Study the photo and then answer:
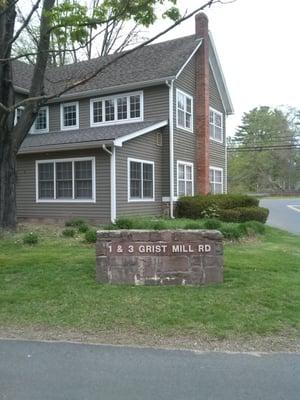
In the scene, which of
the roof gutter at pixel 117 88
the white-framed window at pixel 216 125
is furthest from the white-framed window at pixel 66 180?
the white-framed window at pixel 216 125

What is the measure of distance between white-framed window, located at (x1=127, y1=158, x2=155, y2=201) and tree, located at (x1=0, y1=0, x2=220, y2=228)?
5.03 meters

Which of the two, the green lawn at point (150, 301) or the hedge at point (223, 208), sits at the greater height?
the hedge at point (223, 208)

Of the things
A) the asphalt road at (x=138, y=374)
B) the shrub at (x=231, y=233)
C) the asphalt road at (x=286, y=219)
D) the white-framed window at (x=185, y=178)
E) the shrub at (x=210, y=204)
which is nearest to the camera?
the asphalt road at (x=138, y=374)

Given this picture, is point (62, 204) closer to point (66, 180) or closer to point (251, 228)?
point (66, 180)

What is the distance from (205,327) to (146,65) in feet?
59.4

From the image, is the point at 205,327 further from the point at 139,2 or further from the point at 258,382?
the point at 139,2

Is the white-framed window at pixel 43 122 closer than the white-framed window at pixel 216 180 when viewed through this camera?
Yes

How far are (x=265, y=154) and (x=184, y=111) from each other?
57.4 m

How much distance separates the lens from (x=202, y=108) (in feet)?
76.0

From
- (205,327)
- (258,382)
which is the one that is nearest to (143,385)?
(258,382)

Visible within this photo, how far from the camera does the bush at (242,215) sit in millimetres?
17922

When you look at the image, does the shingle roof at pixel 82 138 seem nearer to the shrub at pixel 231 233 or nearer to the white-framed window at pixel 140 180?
the white-framed window at pixel 140 180

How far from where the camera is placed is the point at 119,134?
57.6 feet

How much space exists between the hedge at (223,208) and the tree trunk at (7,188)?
761 centimetres
